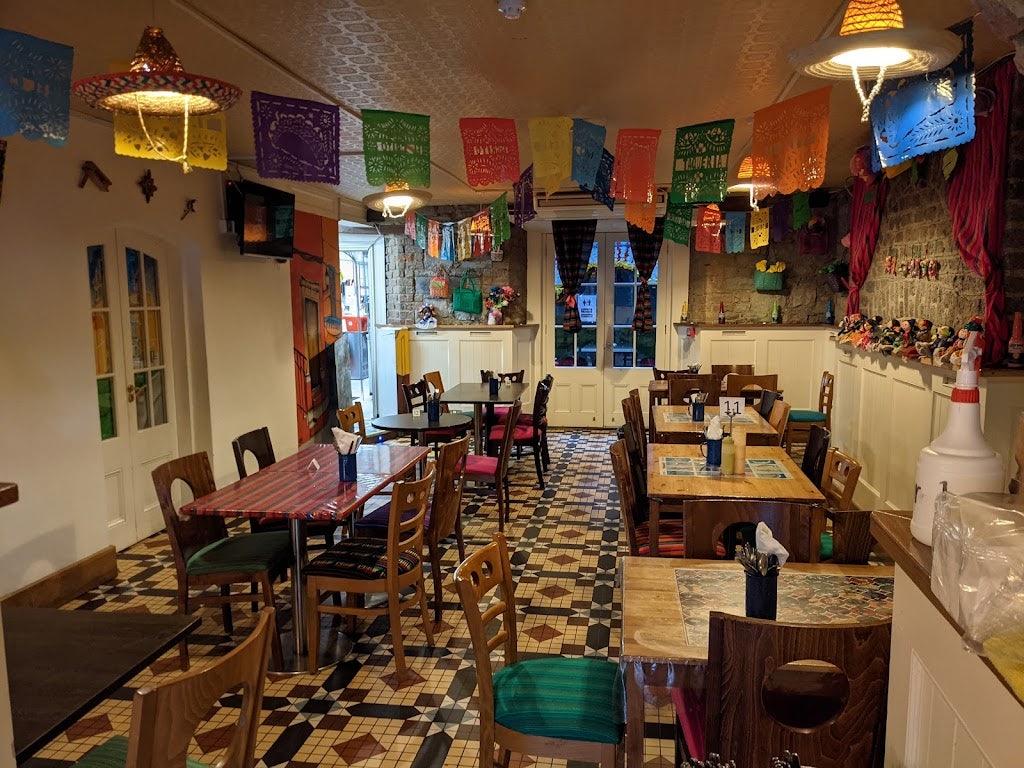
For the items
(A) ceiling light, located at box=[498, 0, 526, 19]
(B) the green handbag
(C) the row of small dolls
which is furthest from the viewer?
(B) the green handbag

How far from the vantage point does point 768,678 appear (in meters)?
1.53

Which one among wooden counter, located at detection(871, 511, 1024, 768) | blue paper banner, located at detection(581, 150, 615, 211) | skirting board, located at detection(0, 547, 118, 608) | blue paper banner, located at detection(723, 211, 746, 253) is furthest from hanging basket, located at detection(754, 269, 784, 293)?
wooden counter, located at detection(871, 511, 1024, 768)

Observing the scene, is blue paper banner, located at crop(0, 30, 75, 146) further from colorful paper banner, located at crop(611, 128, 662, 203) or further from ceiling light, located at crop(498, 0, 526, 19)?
colorful paper banner, located at crop(611, 128, 662, 203)

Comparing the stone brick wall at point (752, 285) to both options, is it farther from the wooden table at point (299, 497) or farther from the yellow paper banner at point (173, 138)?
the yellow paper banner at point (173, 138)

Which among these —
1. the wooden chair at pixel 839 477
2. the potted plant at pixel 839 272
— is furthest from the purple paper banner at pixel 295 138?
the potted plant at pixel 839 272

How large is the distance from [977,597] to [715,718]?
0.82m

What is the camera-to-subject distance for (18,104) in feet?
8.09

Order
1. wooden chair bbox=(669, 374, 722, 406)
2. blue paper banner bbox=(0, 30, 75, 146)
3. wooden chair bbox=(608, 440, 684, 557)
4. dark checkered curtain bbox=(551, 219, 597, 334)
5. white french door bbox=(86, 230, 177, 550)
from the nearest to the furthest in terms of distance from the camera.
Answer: blue paper banner bbox=(0, 30, 75, 146) < wooden chair bbox=(608, 440, 684, 557) < white french door bbox=(86, 230, 177, 550) < wooden chair bbox=(669, 374, 722, 406) < dark checkered curtain bbox=(551, 219, 597, 334)

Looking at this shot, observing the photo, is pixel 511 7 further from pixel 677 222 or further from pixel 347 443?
pixel 677 222

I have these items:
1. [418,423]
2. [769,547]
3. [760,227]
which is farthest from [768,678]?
[760,227]

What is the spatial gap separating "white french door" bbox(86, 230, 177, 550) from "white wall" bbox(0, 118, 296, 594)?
0.49ft

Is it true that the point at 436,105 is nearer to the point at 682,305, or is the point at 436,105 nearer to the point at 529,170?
the point at 529,170

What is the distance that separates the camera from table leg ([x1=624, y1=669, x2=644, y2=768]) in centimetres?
183

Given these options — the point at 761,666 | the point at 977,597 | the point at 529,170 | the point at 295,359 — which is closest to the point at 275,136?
the point at 529,170
